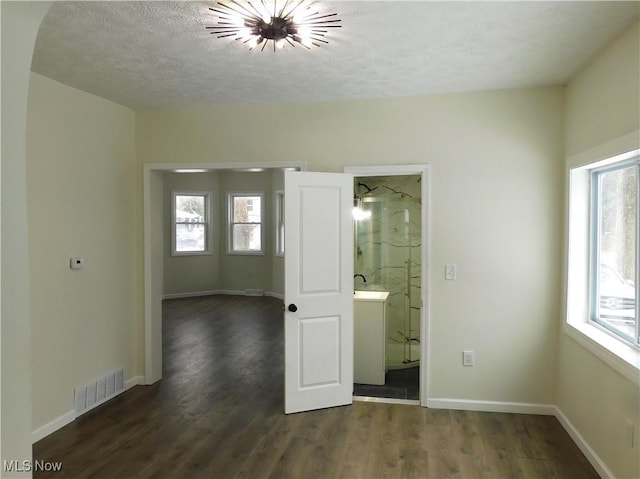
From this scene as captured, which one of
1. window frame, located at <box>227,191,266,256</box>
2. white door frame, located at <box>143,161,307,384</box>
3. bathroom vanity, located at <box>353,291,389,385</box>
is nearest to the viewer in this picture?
white door frame, located at <box>143,161,307,384</box>

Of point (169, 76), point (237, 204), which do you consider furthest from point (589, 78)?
point (237, 204)

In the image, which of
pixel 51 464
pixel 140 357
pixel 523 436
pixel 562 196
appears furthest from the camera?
pixel 140 357

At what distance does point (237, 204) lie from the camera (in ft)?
31.9

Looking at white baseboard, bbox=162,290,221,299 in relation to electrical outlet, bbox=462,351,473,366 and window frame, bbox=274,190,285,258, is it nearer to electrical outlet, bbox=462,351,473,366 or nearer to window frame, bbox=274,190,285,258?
window frame, bbox=274,190,285,258

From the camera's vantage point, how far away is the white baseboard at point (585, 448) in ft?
8.92

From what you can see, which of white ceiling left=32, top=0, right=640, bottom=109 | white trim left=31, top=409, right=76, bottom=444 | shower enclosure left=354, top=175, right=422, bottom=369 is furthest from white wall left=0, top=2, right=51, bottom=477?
shower enclosure left=354, top=175, right=422, bottom=369

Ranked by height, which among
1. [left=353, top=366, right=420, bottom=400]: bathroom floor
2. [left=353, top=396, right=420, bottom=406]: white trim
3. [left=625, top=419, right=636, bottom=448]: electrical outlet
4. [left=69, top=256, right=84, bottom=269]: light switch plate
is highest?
[left=69, top=256, right=84, bottom=269]: light switch plate

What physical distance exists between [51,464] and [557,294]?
3881 mm

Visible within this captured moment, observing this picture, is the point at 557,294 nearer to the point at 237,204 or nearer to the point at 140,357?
the point at 140,357

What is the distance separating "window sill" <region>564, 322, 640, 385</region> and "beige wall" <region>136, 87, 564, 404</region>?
0.43m

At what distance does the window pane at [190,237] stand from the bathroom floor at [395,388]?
5.87 m

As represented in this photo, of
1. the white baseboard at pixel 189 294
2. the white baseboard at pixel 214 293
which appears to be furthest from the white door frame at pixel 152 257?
the white baseboard at pixel 189 294

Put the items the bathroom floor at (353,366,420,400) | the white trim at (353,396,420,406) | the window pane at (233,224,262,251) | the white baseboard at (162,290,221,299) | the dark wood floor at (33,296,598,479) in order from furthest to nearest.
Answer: the window pane at (233,224,262,251), the white baseboard at (162,290,221,299), the bathroom floor at (353,366,420,400), the white trim at (353,396,420,406), the dark wood floor at (33,296,598,479)

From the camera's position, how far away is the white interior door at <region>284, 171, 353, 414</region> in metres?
3.76
